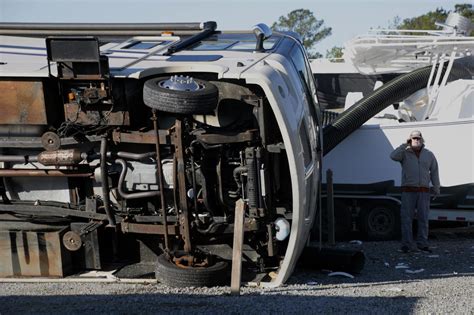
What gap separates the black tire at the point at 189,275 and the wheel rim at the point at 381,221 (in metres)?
5.61

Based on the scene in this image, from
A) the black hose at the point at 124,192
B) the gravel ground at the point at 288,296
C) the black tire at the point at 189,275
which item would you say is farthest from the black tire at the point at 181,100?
the gravel ground at the point at 288,296

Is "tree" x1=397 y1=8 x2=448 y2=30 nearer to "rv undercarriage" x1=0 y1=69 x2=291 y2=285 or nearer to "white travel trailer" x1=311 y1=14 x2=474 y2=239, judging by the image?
"white travel trailer" x1=311 y1=14 x2=474 y2=239

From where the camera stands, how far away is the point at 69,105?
268 inches

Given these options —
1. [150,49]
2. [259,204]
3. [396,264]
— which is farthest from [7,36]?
[396,264]

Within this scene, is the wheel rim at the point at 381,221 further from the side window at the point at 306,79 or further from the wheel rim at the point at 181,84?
the wheel rim at the point at 181,84

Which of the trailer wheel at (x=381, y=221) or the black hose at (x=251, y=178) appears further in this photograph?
the trailer wheel at (x=381, y=221)

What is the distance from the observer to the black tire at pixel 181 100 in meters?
6.31

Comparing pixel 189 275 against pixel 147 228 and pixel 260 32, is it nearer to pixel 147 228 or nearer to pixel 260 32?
pixel 147 228

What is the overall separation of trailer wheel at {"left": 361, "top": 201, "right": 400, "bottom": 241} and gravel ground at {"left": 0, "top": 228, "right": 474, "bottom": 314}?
3.34 metres

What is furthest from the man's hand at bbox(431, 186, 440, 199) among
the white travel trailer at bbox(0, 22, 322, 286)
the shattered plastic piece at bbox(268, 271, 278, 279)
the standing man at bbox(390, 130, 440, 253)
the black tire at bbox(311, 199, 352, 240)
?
the shattered plastic piece at bbox(268, 271, 278, 279)

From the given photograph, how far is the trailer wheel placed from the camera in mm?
11805

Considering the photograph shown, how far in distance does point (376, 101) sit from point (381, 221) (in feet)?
6.88

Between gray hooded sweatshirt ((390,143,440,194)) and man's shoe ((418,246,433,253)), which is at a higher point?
gray hooded sweatshirt ((390,143,440,194))

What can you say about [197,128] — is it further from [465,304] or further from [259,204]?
[465,304]
